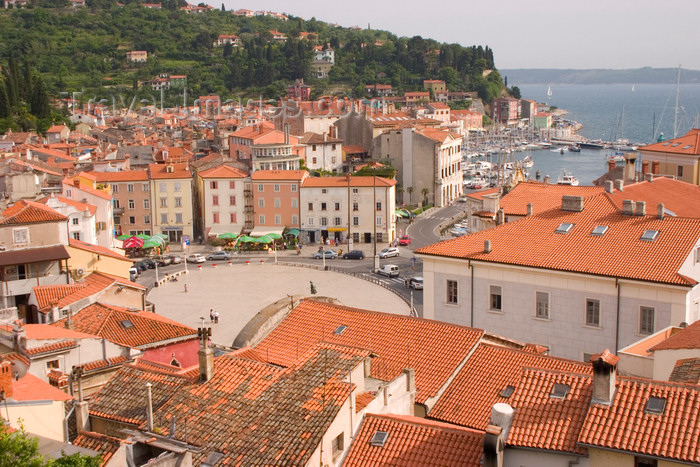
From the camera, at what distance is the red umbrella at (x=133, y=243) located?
5725 centimetres

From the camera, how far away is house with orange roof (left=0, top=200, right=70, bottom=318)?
3006cm

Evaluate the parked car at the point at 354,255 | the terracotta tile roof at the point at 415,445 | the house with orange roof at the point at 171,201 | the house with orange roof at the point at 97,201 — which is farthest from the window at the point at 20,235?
the house with orange roof at the point at 171,201

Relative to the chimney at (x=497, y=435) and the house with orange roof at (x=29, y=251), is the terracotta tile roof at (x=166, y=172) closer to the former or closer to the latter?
the house with orange roof at (x=29, y=251)

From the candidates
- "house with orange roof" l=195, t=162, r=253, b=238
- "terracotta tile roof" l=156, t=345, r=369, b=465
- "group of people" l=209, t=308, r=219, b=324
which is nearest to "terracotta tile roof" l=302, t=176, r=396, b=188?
"house with orange roof" l=195, t=162, r=253, b=238

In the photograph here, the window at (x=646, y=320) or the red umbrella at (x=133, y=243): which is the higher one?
the window at (x=646, y=320)

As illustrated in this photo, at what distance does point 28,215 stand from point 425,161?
51.5m

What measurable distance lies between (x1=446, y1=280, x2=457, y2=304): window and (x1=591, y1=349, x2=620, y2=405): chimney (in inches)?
497

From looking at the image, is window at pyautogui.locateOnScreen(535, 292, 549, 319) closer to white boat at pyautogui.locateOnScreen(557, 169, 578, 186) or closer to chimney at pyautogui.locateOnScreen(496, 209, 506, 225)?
chimney at pyautogui.locateOnScreen(496, 209, 506, 225)

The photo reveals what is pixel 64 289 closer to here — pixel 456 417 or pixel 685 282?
pixel 456 417

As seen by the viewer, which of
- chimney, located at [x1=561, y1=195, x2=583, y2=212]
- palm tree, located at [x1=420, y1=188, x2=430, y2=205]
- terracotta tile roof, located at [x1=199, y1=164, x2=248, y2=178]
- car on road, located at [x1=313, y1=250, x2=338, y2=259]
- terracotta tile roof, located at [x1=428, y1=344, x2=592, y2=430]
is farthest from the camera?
palm tree, located at [x1=420, y1=188, x2=430, y2=205]

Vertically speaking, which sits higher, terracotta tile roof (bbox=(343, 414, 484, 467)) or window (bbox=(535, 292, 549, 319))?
terracotta tile roof (bbox=(343, 414, 484, 467))

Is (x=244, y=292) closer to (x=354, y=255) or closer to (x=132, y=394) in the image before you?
(x=354, y=255)

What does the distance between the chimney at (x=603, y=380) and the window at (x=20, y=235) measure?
26175 millimetres

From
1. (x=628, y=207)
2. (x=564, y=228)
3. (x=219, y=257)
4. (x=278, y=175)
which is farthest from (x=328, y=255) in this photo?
(x=628, y=207)
